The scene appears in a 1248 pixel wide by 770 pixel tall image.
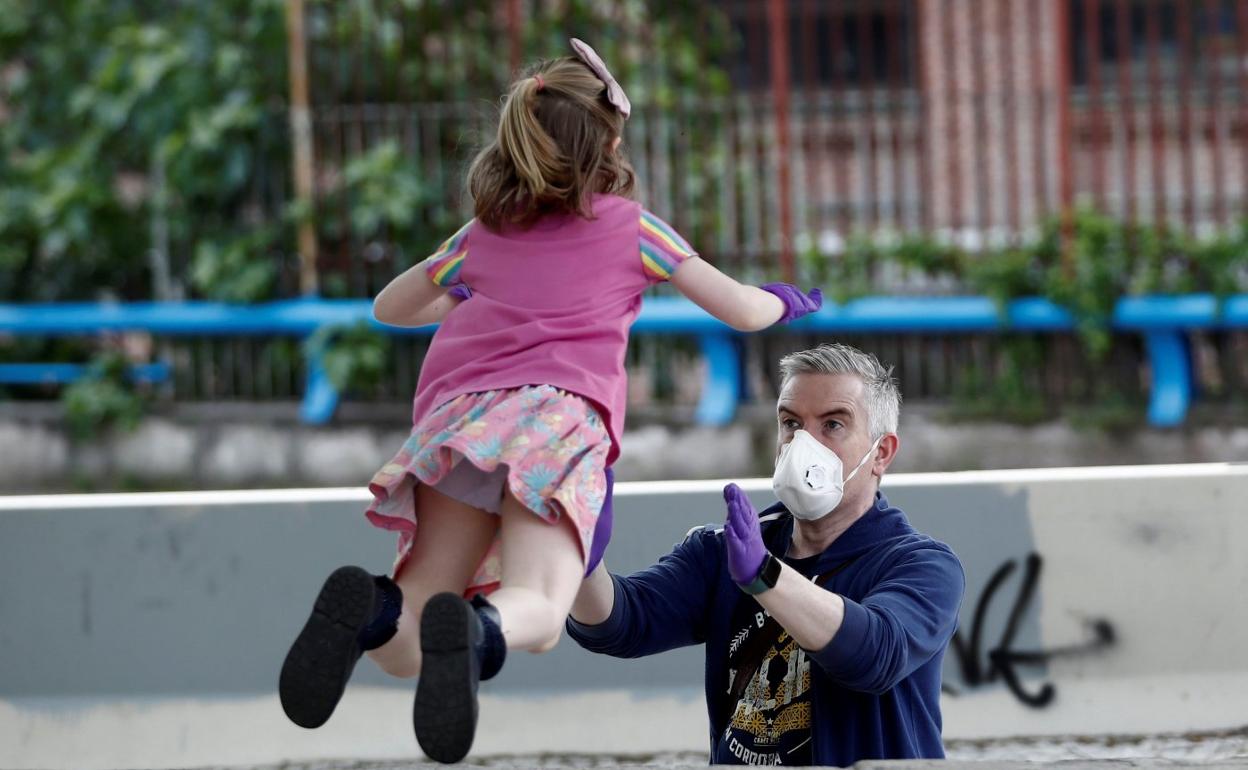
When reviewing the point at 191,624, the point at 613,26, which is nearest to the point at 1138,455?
the point at 613,26

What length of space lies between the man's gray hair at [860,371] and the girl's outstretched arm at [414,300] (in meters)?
0.69

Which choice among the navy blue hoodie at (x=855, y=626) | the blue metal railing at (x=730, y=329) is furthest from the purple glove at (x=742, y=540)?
the blue metal railing at (x=730, y=329)

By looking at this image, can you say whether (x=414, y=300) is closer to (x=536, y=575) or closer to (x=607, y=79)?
(x=607, y=79)

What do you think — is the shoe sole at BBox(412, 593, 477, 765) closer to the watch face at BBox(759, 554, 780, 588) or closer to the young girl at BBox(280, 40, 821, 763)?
the young girl at BBox(280, 40, 821, 763)

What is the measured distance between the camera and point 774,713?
3.11m

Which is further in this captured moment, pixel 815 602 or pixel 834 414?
pixel 834 414

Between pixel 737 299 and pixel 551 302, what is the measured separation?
0.35 metres

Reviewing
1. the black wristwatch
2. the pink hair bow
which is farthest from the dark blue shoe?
the pink hair bow

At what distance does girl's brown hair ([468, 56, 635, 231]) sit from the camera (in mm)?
3156

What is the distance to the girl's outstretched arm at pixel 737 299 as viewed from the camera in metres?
3.21

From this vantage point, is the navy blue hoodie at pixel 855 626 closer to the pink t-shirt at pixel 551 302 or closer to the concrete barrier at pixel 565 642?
the pink t-shirt at pixel 551 302

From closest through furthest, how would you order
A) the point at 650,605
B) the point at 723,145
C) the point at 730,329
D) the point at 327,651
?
1. the point at 327,651
2. the point at 650,605
3. the point at 730,329
4. the point at 723,145

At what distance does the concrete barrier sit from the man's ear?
4.40 feet

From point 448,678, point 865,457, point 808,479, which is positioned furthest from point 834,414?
point 448,678
